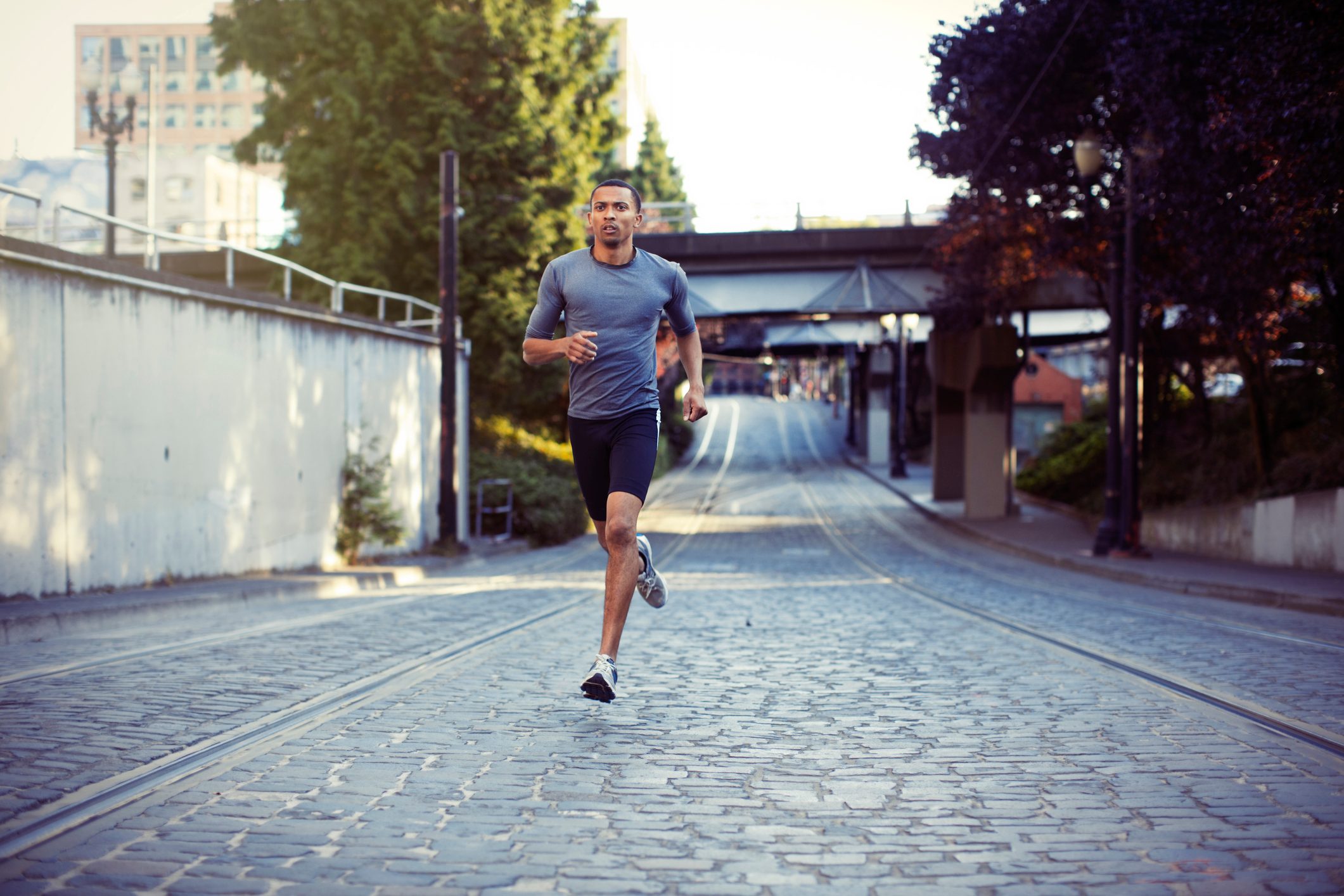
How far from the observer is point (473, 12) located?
1176 inches

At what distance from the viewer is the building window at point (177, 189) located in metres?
81.3

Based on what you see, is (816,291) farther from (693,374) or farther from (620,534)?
(620,534)

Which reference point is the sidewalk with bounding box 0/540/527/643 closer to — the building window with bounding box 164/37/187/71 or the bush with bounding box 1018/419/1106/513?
the bush with bounding box 1018/419/1106/513

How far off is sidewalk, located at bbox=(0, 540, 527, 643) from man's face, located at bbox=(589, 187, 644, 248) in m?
5.68

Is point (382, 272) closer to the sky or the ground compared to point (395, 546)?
closer to the sky

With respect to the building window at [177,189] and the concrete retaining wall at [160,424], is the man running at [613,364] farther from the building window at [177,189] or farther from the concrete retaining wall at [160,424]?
the building window at [177,189]

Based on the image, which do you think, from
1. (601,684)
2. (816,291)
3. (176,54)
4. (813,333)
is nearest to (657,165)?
(813,333)

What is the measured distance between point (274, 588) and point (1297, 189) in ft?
38.3

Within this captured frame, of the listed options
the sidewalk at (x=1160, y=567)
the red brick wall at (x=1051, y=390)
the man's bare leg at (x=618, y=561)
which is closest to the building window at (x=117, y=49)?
the red brick wall at (x=1051, y=390)

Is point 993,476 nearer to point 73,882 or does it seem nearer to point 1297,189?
point 1297,189

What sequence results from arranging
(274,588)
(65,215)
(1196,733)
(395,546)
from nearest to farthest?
(1196,733) < (65,215) < (274,588) < (395,546)

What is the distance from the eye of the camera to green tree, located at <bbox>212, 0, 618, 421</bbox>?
94.8 feet

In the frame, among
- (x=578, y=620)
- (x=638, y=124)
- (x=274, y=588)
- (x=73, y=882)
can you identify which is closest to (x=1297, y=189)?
(x=578, y=620)

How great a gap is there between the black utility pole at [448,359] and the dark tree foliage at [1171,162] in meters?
9.60
